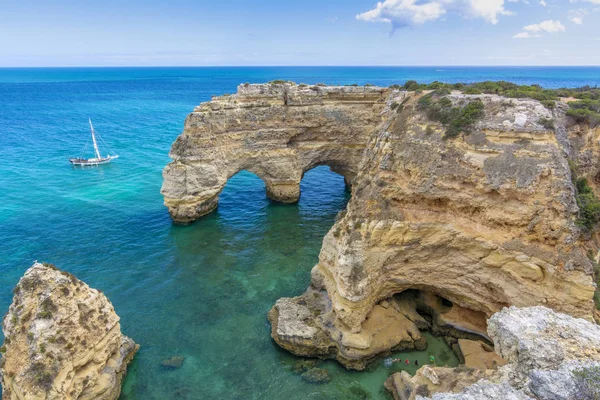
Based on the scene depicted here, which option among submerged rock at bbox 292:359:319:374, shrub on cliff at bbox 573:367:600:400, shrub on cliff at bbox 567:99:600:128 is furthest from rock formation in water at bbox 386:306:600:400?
shrub on cliff at bbox 567:99:600:128

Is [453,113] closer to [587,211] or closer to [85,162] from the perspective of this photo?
[587,211]

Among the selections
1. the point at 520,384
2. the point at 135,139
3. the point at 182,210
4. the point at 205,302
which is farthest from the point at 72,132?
the point at 520,384

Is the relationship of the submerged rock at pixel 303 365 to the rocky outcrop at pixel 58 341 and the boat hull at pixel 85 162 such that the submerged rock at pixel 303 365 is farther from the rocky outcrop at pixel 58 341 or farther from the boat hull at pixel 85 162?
the boat hull at pixel 85 162

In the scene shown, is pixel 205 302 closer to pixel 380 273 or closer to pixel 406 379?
pixel 380 273

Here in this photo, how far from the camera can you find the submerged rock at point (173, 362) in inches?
730

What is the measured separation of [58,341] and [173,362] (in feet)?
19.0

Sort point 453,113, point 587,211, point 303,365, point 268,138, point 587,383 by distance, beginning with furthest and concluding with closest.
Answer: point 268,138
point 453,113
point 303,365
point 587,211
point 587,383

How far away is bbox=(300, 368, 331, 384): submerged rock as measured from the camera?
1762 cm

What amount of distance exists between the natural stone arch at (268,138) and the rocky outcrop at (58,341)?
1703 centimetres

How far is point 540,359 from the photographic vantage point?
33.0 feet

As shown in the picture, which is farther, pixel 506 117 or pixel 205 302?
pixel 205 302

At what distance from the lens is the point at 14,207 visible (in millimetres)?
36656

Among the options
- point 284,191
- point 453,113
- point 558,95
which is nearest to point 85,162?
point 284,191

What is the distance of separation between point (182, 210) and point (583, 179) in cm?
2928
